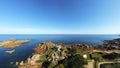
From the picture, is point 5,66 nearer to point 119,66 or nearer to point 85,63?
point 85,63

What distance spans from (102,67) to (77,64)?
9891 mm

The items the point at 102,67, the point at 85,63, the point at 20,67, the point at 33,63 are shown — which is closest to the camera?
the point at 102,67

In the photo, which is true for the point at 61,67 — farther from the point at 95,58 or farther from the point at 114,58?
the point at 114,58

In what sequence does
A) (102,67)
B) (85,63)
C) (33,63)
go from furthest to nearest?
(33,63), (85,63), (102,67)

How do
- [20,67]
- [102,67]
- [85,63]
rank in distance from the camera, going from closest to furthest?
[102,67] < [85,63] < [20,67]

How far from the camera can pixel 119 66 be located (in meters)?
44.0

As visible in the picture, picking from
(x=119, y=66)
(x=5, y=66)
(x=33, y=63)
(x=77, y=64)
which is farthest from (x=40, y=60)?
(x=119, y=66)

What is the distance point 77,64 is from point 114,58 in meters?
22.2

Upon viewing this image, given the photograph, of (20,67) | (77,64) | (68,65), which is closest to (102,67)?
(77,64)

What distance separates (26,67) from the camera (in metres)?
52.4

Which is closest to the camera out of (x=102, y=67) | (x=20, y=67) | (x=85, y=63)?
(x=102, y=67)

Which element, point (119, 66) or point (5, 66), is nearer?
point (119, 66)

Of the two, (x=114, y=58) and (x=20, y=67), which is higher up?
(x=114, y=58)

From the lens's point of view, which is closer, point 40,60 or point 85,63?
point 85,63
